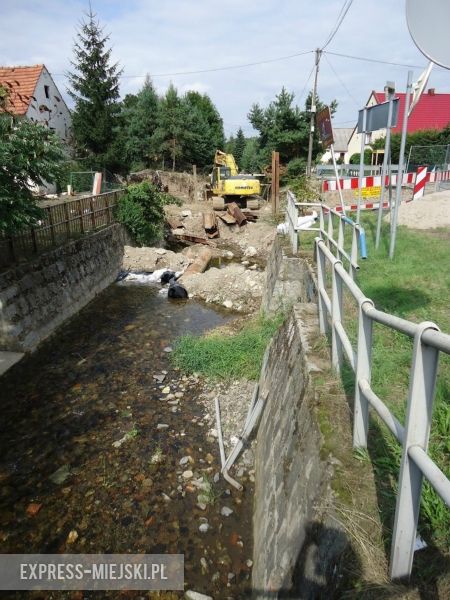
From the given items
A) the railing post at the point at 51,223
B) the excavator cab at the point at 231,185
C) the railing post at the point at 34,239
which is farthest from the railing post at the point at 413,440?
the excavator cab at the point at 231,185

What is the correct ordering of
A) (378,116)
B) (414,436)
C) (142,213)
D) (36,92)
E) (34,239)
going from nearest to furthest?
1. (414,436)
2. (378,116)
3. (34,239)
4. (142,213)
5. (36,92)

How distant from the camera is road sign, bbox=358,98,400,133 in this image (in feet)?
19.8

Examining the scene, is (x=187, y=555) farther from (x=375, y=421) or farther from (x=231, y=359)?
(x=231, y=359)

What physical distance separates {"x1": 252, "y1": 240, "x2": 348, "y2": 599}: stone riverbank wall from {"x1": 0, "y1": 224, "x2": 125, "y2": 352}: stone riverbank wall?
545 centimetres

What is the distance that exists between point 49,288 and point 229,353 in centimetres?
487

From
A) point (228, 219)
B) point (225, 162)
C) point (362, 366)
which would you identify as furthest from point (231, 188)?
point (362, 366)

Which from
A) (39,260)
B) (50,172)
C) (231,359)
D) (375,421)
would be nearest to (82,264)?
(39,260)

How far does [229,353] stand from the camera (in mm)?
7219

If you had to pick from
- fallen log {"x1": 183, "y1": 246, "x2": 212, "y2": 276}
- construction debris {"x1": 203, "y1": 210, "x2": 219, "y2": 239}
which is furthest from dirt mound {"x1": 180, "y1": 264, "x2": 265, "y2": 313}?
construction debris {"x1": 203, "y1": 210, "x2": 219, "y2": 239}

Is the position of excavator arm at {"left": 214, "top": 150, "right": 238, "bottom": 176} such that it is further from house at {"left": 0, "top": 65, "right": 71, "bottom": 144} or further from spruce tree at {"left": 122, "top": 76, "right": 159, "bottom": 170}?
spruce tree at {"left": 122, "top": 76, "right": 159, "bottom": 170}

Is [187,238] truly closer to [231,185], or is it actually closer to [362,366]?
[231,185]

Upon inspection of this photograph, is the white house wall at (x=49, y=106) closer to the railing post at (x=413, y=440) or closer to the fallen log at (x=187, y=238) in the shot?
the fallen log at (x=187, y=238)

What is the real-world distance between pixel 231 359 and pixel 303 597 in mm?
4931

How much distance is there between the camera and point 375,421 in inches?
109
